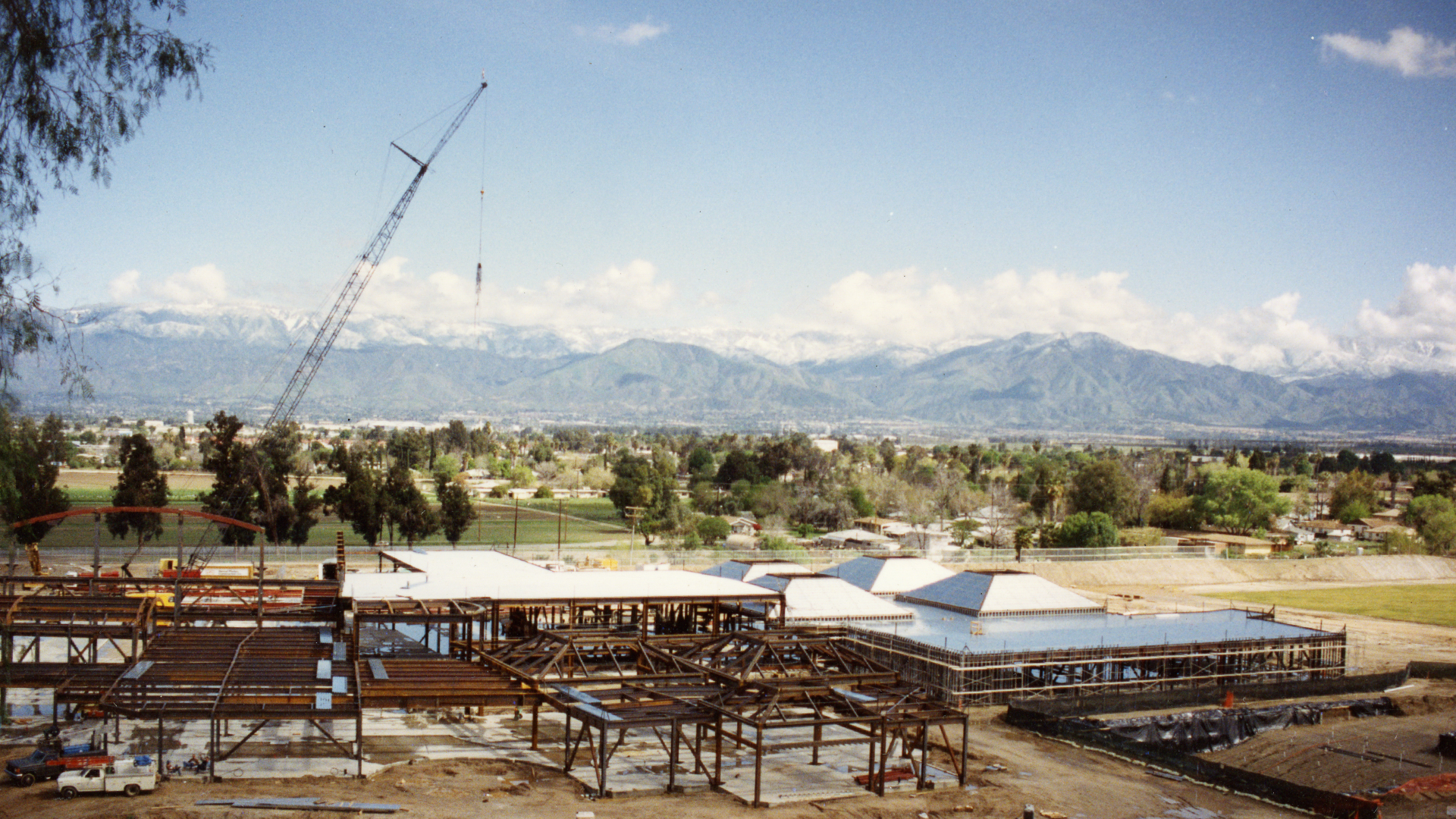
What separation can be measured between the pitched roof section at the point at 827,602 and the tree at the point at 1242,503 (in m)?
72.3

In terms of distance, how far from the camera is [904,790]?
88.1ft

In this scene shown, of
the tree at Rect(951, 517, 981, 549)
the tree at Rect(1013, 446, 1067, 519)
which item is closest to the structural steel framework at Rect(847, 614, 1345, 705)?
the tree at Rect(951, 517, 981, 549)

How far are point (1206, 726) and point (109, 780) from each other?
30.5 meters

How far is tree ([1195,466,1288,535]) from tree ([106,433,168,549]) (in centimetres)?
9117

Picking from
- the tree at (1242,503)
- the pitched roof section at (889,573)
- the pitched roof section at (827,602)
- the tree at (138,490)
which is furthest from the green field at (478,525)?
the tree at (1242,503)

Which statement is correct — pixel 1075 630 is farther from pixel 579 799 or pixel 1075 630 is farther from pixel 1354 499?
pixel 1354 499

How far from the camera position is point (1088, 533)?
8256 centimetres

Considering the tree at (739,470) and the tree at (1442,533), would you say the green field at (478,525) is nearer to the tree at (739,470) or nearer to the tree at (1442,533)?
the tree at (739,470)

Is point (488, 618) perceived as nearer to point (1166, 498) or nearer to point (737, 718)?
point (737, 718)

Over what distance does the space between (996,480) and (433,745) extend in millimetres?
112238

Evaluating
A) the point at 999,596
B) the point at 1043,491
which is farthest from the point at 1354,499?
the point at 999,596

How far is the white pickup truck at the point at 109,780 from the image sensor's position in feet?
72.6

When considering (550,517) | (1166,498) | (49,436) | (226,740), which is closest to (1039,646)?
(226,740)

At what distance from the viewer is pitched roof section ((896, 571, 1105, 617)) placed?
47375 millimetres
